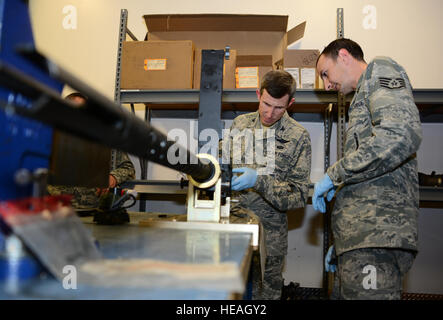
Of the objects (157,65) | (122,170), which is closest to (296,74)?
(157,65)

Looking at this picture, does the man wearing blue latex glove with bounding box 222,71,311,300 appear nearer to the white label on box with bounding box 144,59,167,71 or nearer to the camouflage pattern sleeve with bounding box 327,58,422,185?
the camouflage pattern sleeve with bounding box 327,58,422,185

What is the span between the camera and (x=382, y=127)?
1.04 meters

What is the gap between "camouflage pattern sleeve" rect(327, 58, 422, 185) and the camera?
1021 mm

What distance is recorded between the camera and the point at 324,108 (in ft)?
7.54

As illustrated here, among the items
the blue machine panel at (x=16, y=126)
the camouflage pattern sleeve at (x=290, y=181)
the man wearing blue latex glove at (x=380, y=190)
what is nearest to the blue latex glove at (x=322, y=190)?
the man wearing blue latex glove at (x=380, y=190)

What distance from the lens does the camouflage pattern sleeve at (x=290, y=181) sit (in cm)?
150

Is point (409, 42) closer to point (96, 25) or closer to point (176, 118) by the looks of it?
point (176, 118)

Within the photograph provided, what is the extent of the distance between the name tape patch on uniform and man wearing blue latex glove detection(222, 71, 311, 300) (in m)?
0.57

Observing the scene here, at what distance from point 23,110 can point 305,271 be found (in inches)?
93.6

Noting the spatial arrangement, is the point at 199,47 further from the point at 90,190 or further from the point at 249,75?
the point at 90,190

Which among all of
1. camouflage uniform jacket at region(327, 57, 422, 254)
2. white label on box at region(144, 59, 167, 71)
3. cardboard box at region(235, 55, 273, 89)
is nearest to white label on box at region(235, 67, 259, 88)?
cardboard box at region(235, 55, 273, 89)

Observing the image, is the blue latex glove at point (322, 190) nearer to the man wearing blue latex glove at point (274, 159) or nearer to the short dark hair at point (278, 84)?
the man wearing blue latex glove at point (274, 159)

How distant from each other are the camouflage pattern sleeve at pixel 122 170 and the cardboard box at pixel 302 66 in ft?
3.90

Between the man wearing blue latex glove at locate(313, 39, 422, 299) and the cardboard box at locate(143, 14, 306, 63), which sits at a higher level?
the cardboard box at locate(143, 14, 306, 63)
